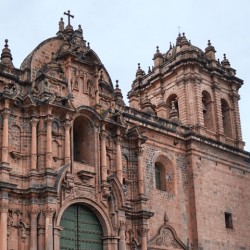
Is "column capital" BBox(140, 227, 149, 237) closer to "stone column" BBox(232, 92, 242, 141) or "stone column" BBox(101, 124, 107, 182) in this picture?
"stone column" BBox(101, 124, 107, 182)

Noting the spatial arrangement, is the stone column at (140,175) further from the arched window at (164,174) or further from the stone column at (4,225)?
the stone column at (4,225)

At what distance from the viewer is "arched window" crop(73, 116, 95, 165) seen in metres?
21.6

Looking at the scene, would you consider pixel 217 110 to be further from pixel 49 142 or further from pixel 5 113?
pixel 5 113

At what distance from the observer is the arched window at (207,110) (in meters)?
29.1

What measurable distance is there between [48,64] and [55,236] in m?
6.68

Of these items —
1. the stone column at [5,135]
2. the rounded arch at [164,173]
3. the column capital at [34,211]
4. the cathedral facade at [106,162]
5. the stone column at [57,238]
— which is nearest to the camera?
the stone column at [57,238]

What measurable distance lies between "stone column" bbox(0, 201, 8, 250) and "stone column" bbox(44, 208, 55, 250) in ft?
4.32

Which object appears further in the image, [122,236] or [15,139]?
[122,236]

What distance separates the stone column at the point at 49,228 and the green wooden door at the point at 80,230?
1.17m

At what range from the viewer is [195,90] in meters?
28.5

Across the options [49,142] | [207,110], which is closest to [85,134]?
[49,142]

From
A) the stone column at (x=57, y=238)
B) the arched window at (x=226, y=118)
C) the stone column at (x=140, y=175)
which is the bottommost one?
the stone column at (x=57, y=238)

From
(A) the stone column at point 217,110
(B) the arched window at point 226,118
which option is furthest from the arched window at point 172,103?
(B) the arched window at point 226,118

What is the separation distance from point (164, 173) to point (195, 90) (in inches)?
217
